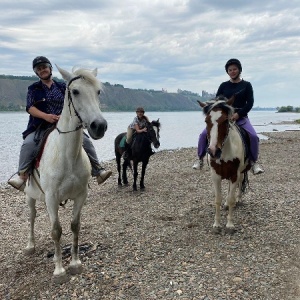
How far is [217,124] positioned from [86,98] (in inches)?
109

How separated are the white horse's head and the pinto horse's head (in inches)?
98.5

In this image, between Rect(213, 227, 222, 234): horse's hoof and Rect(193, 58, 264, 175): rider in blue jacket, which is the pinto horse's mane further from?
Rect(213, 227, 222, 234): horse's hoof

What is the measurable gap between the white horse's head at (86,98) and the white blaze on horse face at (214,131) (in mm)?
2481

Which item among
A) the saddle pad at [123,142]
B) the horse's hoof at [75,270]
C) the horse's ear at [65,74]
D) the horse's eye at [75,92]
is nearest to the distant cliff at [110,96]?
the saddle pad at [123,142]

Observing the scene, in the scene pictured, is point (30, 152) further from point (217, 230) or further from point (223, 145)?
point (217, 230)

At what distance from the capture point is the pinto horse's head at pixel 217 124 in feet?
19.6

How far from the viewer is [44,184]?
15.9 ft

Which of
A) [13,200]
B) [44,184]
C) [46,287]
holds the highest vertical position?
[44,184]

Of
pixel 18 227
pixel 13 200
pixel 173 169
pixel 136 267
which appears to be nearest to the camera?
pixel 136 267

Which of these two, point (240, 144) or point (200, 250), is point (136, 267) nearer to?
point (200, 250)

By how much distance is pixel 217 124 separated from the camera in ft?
19.9

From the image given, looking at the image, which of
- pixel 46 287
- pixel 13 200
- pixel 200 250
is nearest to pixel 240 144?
pixel 200 250

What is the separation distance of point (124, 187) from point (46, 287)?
291 inches

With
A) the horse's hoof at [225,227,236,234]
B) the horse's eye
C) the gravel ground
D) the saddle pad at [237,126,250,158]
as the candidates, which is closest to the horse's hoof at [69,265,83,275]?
the gravel ground
